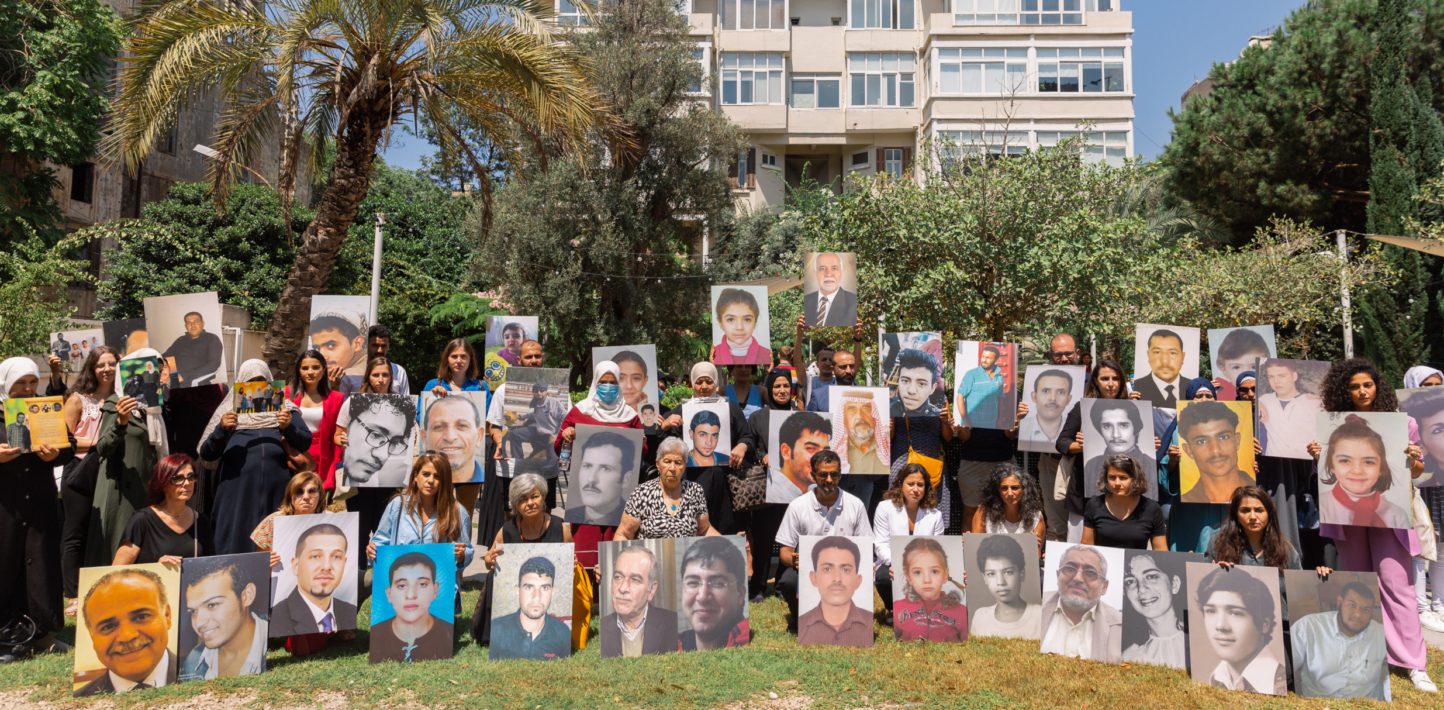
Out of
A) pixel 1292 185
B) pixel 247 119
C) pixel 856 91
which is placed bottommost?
pixel 247 119

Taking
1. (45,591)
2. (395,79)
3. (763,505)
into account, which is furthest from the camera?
(395,79)

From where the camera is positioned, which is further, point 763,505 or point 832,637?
point 763,505

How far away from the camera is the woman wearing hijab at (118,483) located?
6.92 metres

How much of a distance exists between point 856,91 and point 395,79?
111 feet

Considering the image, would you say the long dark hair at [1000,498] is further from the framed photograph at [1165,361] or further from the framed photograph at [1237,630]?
the framed photograph at [1165,361]

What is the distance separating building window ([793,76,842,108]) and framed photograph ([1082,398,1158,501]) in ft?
120

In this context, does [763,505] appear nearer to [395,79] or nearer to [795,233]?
[395,79]

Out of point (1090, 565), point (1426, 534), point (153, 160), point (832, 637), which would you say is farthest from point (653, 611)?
point (153, 160)

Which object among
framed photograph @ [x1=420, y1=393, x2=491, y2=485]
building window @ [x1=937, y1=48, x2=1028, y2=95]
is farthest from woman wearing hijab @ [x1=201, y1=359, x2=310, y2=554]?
building window @ [x1=937, y1=48, x2=1028, y2=95]

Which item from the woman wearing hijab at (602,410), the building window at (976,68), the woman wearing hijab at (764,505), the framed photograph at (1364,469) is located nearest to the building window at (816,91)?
the building window at (976,68)

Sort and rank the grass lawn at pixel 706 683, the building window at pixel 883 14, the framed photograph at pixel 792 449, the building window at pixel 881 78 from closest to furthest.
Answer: the grass lawn at pixel 706 683 < the framed photograph at pixel 792 449 < the building window at pixel 881 78 < the building window at pixel 883 14

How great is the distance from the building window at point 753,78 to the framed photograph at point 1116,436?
117 feet

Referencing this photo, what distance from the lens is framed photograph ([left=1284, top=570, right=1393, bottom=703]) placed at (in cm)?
576

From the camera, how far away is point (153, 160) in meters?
32.2
